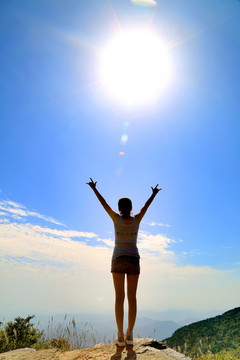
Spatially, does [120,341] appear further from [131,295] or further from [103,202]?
[103,202]

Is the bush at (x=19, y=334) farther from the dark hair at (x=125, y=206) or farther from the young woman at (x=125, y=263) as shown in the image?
the dark hair at (x=125, y=206)

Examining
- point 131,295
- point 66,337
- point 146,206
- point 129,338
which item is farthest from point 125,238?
point 66,337

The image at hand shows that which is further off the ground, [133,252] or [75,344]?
[133,252]

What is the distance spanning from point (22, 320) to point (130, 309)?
6872 mm

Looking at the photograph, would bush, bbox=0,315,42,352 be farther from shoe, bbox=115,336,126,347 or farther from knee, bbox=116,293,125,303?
knee, bbox=116,293,125,303

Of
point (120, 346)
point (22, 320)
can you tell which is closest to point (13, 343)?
point (22, 320)

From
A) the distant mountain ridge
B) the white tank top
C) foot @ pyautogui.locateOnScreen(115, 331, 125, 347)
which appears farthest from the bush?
the distant mountain ridge

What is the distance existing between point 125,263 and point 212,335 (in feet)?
40.1

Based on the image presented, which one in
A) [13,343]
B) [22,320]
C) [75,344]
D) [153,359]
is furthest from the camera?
[22,320]

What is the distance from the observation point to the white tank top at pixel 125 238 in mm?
5127

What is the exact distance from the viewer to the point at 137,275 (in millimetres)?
5051

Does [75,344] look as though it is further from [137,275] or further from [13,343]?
[137,275]

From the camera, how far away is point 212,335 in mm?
14141

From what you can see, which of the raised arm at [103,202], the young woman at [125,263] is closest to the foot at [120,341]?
the young woman at [125,263]
